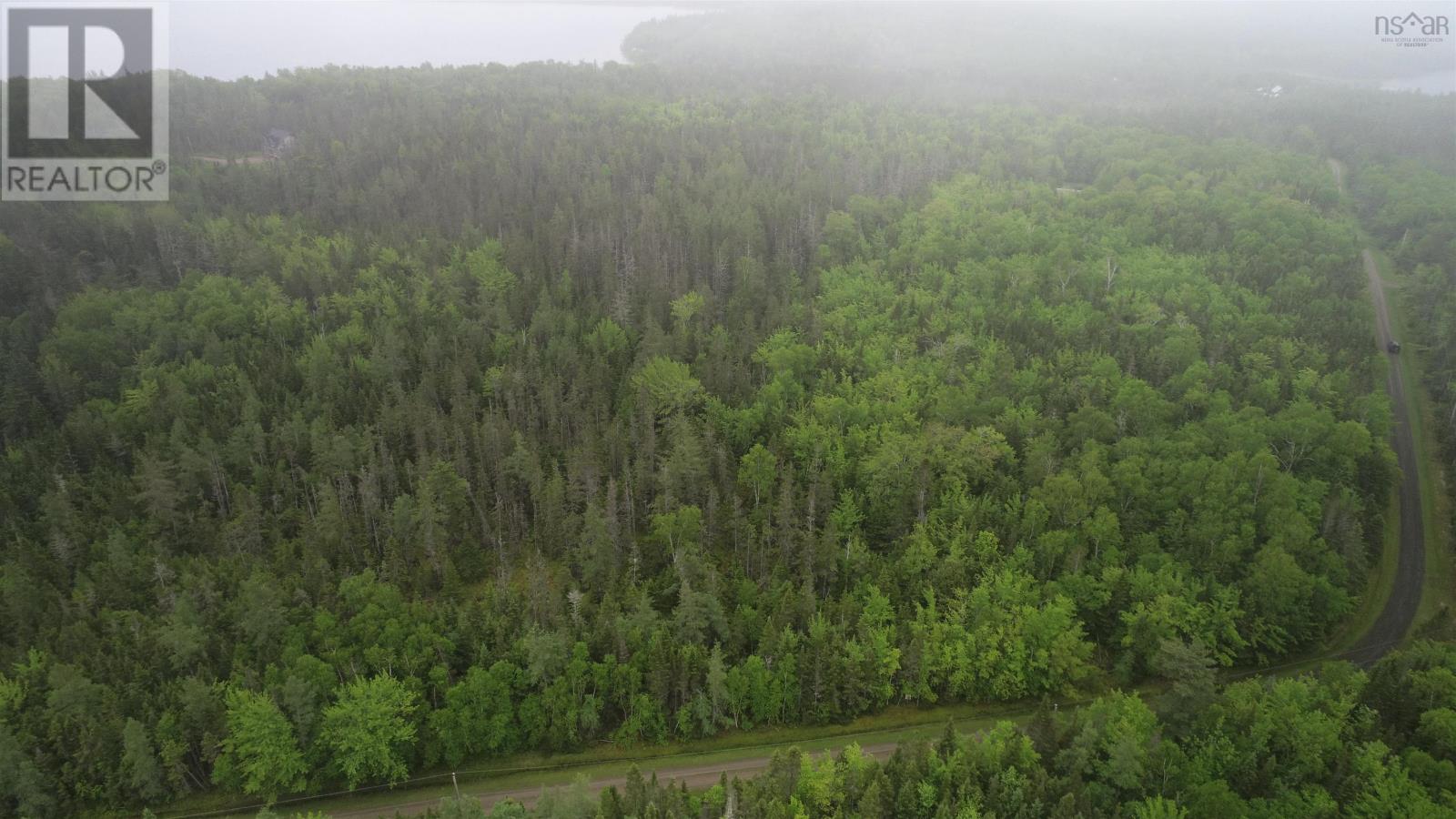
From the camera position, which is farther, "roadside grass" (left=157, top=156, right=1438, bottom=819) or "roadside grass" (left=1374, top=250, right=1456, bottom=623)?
"roadside grass" (left=1374, top=250, right=1456, bottom=623)

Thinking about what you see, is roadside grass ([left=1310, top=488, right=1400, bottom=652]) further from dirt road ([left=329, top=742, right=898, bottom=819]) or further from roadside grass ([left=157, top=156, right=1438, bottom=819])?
dirt road ([left=329, top=742, right=898, bottom=819])

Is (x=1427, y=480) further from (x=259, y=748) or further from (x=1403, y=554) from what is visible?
(x=259, y=748)

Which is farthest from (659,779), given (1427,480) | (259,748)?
(1427,480)

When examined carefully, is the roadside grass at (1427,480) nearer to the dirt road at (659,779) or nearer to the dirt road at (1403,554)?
the dirt road at (1403,554)

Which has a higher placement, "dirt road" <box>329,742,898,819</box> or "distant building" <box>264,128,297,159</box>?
"distant building" <box>264,128,297,159</box>


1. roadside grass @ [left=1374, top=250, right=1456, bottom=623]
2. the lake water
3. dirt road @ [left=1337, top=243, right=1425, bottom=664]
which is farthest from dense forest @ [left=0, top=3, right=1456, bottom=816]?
the lake water

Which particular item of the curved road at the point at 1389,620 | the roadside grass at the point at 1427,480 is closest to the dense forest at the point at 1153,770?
the curved road at the point at 1389,620

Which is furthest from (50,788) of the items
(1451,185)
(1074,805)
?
(1451,185)

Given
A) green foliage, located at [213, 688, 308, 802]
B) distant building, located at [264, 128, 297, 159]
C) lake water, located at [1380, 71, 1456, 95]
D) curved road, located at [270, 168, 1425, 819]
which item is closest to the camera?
green foliage, located at [213, 688, 308, 802]
